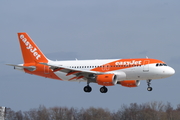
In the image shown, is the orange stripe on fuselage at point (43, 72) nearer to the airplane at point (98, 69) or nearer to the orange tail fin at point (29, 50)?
the airplane at point (98, 69)

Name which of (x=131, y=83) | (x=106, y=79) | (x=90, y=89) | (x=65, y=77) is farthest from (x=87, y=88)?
(x=131, y=83)

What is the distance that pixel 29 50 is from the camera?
9100 cm

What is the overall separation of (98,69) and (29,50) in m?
13.5

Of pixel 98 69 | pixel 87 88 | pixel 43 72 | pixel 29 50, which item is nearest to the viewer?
pixel 98 69

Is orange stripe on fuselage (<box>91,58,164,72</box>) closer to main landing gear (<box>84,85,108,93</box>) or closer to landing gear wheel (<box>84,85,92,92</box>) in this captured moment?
main landing gear (<box>84,85,108,93</box>)

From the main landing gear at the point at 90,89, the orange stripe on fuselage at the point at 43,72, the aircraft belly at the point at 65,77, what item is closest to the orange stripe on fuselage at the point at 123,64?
the main landing gear at the point at 90,89

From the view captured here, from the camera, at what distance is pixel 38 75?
88.4 metres

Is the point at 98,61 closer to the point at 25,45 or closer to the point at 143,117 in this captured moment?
the point at 25,45

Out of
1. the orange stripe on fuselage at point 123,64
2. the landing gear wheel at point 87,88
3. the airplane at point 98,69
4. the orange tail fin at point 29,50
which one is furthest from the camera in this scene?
the orange tail fin at point 29,50

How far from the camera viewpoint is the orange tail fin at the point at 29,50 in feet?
295

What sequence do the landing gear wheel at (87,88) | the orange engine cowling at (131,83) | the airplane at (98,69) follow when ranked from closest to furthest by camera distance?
1. the airplane at (98,69)
2. the landing gear wheel at (87,88)
3. the orange engine cowling at (131,83)

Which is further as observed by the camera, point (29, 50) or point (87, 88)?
point (29, 50)

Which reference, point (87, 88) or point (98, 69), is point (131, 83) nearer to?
point (98, 69)

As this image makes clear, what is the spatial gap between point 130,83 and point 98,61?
683 cm
